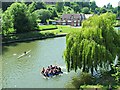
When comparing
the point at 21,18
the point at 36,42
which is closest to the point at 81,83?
the point at 36,42

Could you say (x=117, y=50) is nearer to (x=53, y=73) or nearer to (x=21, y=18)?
(x=53, y=73)

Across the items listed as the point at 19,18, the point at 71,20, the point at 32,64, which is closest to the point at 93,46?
the point at 32,64

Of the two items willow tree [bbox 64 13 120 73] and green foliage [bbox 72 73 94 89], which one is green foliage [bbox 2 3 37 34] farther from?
willow tree [bbox 64 13 120 73]

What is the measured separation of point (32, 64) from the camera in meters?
34.0

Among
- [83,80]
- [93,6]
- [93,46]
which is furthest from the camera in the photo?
[93,6]

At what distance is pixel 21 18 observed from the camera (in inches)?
2242

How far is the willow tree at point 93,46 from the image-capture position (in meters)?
24.3

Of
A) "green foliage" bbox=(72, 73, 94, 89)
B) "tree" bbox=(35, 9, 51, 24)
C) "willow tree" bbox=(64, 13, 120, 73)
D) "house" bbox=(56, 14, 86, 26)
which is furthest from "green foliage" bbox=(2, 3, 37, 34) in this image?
"willow tree" bbox=(64, 13, 120, 73)

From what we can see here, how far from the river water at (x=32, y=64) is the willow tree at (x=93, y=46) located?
2.86 meters

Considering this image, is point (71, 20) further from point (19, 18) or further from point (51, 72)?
point (51, 72)

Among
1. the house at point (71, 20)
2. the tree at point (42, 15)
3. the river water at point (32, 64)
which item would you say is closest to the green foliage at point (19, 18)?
the river water at point (32, 64)

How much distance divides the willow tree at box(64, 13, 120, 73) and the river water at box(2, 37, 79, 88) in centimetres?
286

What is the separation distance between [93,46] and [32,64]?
11770 mm

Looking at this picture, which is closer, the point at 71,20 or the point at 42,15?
the point at 42,15
